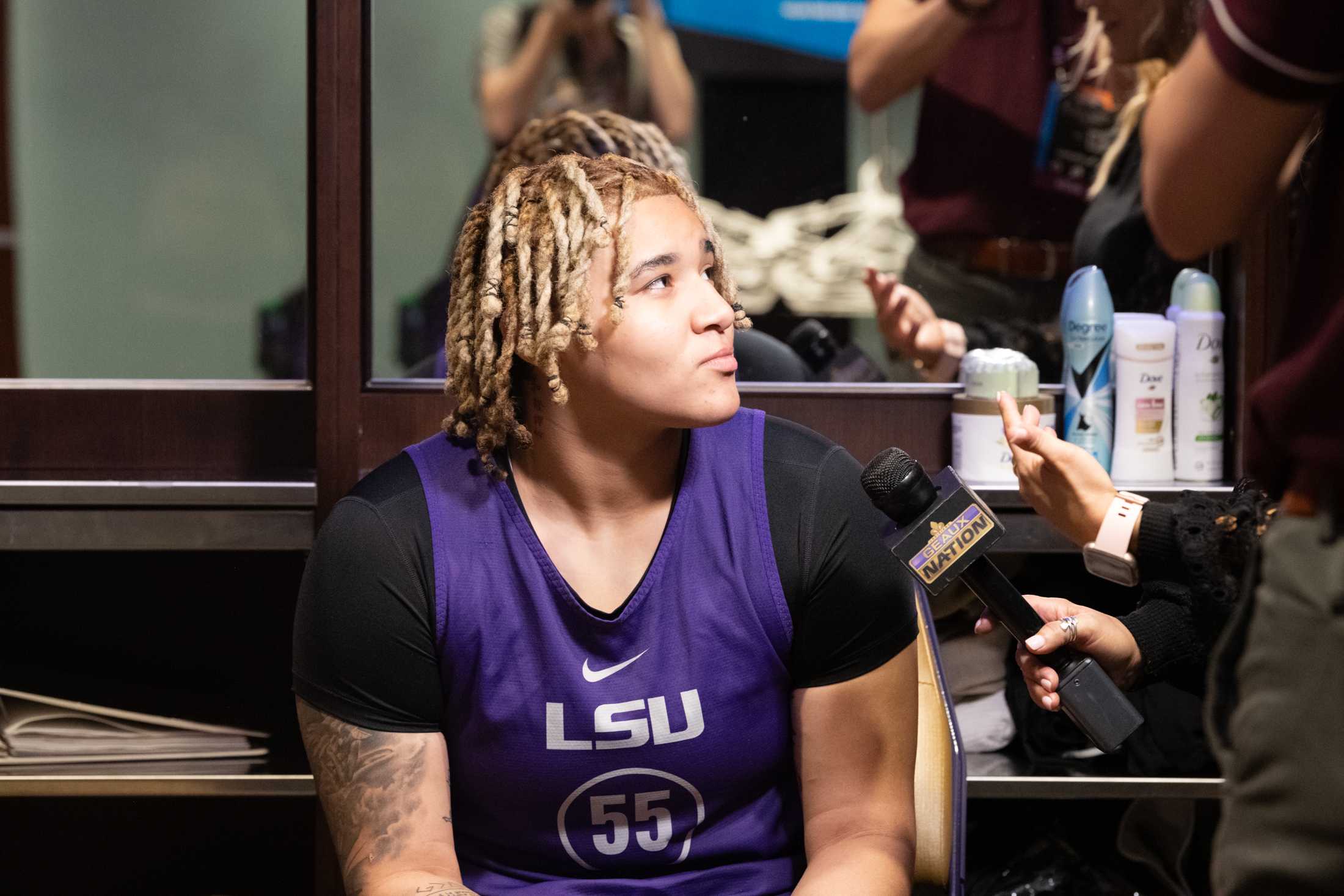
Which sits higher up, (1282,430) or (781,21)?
(781,21)

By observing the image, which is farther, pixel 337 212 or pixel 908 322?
pixel 908 322

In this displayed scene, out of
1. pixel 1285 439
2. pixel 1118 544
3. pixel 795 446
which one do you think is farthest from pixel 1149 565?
pixel 795 446

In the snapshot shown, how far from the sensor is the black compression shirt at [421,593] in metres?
1.30

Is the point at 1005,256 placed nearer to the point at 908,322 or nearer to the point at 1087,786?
the point at 908,322

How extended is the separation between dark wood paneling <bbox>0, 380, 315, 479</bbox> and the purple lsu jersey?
60 centimetres

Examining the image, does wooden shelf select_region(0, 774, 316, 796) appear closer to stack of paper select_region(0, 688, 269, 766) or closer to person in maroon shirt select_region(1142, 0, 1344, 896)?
stack of paper select_region(0, 688, 269, 766)

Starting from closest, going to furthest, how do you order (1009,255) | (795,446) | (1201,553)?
(1201,553), (795,446), (1009,255)

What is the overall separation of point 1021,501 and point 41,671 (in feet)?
4.63

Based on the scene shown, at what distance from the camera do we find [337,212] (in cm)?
164

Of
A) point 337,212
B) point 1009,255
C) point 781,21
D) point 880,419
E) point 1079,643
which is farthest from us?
point 781,21

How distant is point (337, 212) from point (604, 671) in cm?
71

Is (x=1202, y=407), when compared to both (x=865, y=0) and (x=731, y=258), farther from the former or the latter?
(x=865, y=0)

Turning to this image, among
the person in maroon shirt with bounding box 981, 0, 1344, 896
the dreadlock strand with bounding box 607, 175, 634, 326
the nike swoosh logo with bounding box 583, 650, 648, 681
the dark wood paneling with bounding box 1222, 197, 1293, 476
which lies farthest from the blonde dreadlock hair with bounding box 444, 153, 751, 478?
the dark wood paneling with bounding box 1222, 197, 1293, 476

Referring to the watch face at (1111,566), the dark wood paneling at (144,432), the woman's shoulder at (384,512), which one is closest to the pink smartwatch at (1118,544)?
the watch face at (1111,566)
